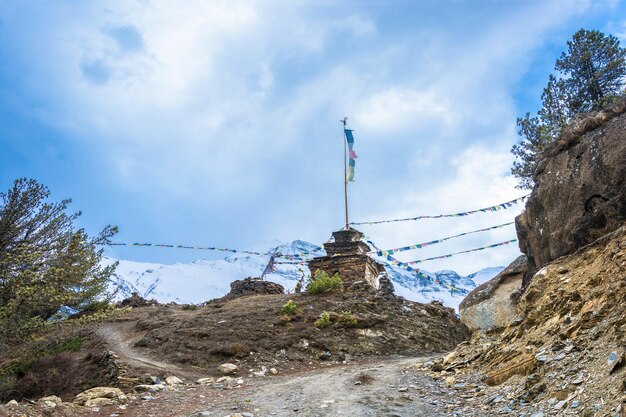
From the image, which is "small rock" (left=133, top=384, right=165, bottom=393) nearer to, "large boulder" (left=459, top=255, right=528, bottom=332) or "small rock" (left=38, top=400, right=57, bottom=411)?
"small rock" (left=38, top=400, right=57, bottom=411)

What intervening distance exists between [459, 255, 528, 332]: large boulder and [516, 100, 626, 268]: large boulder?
1.36 m

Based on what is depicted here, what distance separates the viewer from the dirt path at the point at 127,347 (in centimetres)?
1473

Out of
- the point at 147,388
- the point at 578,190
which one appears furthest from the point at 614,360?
the point at 147,388

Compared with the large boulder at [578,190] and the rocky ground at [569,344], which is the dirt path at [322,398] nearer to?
the rocky ground at [569,344]

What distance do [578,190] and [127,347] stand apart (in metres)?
16.1

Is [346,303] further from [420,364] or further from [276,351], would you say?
→ [420,364]

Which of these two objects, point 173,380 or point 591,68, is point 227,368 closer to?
point 173,380

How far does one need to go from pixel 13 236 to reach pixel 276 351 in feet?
28.7

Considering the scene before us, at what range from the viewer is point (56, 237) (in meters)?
14.4

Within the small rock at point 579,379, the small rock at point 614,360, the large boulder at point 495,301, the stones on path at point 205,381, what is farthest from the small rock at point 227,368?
the small rock at point 614,360

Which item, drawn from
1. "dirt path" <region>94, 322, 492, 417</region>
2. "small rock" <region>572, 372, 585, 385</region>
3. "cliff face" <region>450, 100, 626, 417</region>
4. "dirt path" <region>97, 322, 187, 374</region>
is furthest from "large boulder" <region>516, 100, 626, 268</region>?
"dirt path" <region>97, 322, 187, 374</region>

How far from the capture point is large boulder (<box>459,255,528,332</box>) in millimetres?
13555

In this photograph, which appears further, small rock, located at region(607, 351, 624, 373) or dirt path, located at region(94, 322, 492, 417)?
dirt path, located at region(94, 322, 492, 417)

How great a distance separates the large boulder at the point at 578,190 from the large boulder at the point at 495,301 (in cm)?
136
